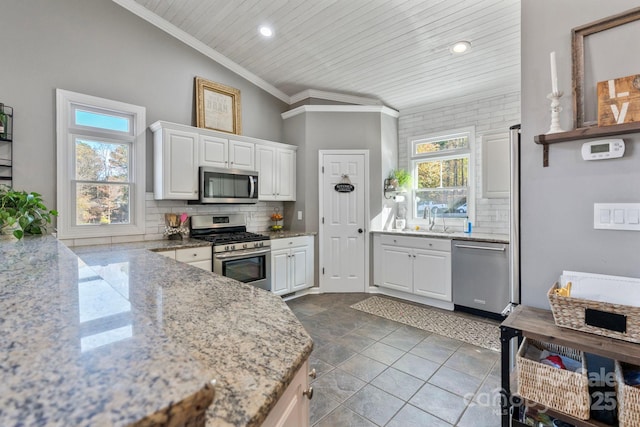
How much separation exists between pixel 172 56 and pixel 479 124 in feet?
13.3

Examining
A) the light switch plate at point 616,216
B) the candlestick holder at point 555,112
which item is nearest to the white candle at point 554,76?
the candlestick holder at point 555,112

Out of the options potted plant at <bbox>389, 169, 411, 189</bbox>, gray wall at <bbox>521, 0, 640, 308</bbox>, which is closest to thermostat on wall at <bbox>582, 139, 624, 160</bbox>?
gray wall at <bbox>521, 0, 640, 308</bbox>

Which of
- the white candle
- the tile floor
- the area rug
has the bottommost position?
the tile floor

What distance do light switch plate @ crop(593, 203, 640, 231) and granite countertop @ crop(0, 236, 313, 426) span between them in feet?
5.15

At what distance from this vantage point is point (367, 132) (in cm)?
451

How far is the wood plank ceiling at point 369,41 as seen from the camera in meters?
2.90

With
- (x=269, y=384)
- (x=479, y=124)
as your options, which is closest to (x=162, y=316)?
(x=269, y=384)

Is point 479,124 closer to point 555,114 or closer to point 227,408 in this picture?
point 555,114

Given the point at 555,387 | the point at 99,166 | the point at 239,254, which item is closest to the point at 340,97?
the point at 239,254

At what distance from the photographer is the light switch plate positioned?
1.40 metres

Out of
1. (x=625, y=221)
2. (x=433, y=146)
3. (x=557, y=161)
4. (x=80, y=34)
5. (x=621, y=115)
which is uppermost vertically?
(x=80, y=34)

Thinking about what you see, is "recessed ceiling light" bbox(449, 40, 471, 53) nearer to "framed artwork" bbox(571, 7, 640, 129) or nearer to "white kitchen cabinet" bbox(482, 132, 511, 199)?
"white kitchen cabinet" bbox(482, 132, 511, 199)

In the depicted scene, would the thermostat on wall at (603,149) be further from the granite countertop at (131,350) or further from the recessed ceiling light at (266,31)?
the recessed ceiling light at (266,31)

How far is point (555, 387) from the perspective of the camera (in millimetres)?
1318
